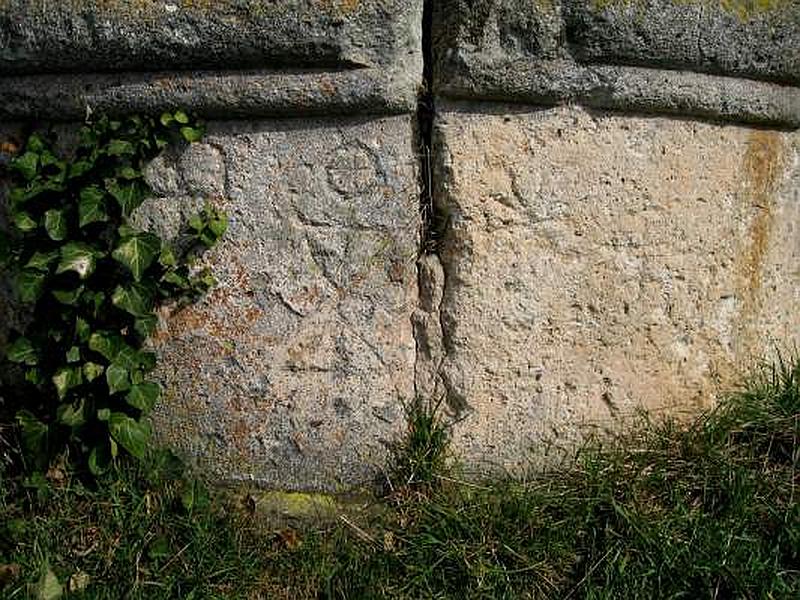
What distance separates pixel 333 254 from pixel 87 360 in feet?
2.19

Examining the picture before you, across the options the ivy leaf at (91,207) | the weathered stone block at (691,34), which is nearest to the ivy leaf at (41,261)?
the ivy leaf at (91,207)

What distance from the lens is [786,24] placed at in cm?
243

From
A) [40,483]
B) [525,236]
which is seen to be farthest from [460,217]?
[40,483]

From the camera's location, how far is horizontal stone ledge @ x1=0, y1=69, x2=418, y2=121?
2273 millimetres

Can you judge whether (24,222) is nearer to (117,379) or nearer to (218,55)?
(117,379)

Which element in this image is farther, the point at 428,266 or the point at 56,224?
the point at 428,266

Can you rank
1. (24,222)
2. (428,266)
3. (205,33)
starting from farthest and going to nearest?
(428,266) → (24,222) → (205,33)

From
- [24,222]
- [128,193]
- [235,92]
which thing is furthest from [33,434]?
[235,92]

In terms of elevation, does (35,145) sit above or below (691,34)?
below

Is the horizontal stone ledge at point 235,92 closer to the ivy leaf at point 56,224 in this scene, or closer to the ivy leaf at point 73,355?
the ivy leaf at point 56,224

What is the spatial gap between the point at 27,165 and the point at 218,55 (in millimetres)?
563

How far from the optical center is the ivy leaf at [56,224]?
7.55 feet

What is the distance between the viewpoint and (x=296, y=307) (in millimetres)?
2408

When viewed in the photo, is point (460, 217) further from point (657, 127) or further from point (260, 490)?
point (260, 490)
